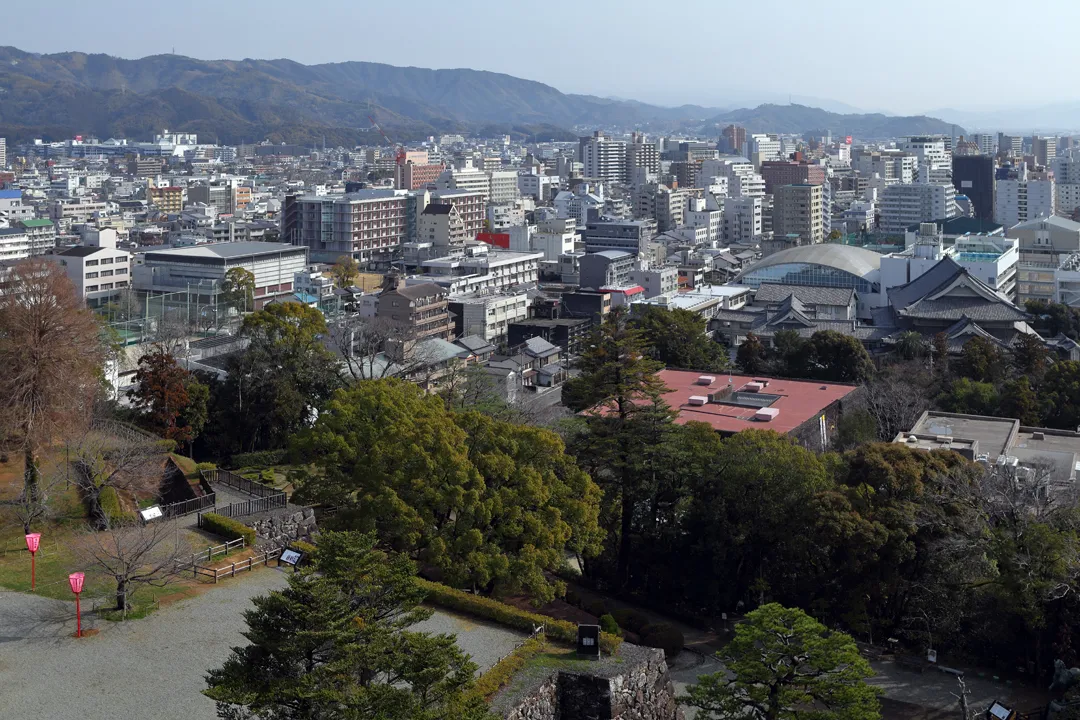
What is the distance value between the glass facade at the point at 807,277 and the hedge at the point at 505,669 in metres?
26.4

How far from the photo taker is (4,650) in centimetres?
769

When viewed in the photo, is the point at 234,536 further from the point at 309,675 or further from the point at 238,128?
the point at 238,128

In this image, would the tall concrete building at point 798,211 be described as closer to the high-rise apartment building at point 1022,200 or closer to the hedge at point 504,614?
the high-rise apartment building at point 1022,200

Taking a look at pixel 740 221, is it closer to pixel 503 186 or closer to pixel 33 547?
pixel 503 186

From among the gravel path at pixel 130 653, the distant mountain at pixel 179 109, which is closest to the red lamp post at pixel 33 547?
the gravel path at pixel 130 653

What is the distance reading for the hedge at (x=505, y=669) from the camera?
7273 mm

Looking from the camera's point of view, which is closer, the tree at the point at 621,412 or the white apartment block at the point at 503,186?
the tree at the point at 621,412

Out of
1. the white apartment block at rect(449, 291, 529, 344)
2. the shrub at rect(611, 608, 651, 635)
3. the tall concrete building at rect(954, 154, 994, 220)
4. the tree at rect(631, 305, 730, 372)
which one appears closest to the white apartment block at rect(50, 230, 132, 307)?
the white apartment block at rect(449, 291, 529, 344)

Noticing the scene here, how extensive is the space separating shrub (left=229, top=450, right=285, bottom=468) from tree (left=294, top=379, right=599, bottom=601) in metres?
3.79

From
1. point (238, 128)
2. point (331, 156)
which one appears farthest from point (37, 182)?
point (238, 128)

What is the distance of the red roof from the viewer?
1825 centimetres

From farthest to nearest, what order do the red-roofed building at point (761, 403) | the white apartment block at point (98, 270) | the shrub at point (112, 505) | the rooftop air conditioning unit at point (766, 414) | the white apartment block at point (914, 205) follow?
the white apartment block at point (914, 205) < the white apartment block at point (98, 270) < the rooftop air conditioning unit at point (766, 414) < the red-roofed building at point (761, 403) < the shrub at point (112, 505)

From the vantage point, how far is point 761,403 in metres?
20.0

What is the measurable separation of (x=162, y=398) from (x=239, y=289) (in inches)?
670
